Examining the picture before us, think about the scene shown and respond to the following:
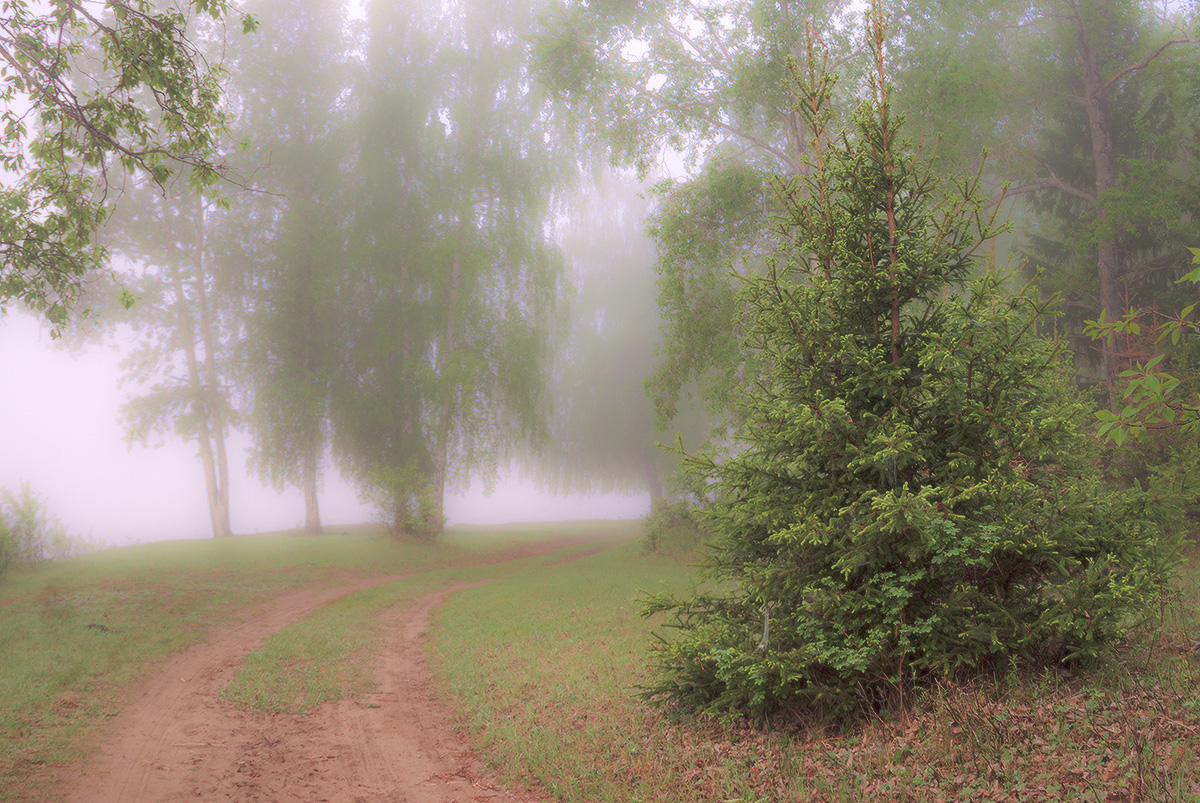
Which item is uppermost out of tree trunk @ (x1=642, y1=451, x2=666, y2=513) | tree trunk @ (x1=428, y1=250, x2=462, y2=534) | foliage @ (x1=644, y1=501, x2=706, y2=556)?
tree trunk @ (x1=428, y1=250, x2=462, y2=534)

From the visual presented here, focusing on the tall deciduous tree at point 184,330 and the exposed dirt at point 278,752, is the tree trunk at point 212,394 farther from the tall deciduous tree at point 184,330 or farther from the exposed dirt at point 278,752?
the exposed dirt at point 278,752

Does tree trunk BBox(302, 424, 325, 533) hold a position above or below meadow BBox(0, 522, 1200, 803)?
above

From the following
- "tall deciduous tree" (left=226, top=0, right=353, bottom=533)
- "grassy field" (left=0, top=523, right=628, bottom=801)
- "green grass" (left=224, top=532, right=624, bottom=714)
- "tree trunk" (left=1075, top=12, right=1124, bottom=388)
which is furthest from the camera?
"tall deciduous tree" (left=226, top=0, right=353, bottom=533)

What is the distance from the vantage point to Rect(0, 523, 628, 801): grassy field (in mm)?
7438

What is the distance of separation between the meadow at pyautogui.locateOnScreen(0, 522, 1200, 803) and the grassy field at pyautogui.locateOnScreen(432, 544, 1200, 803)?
0.6 inches

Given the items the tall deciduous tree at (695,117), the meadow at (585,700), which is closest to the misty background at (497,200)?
the tall deciduous tree at (695,117)

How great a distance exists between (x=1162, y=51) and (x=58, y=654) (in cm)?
2824

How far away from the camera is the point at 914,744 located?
462cm

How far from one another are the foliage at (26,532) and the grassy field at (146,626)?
60cm

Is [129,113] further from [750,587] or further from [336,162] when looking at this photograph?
[336,162]

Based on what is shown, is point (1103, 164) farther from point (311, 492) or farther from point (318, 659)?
point (311, 492)

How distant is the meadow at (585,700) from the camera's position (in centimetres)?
427

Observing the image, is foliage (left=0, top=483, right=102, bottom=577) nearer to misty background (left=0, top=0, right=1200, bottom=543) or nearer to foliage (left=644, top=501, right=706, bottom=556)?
misty background (left=0, top=0, right=1200, bottom=543)

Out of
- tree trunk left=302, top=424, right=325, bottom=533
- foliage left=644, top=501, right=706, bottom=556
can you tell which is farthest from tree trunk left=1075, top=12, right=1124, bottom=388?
tree trunk left=302, top=424, right=325, bottom=533
